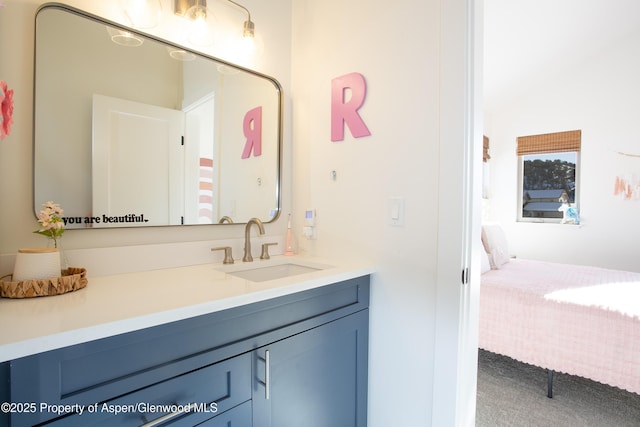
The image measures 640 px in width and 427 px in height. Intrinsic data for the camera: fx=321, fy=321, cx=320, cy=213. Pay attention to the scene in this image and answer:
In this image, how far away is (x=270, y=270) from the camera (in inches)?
62.7

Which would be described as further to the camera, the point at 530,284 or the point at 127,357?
the point at 530,284

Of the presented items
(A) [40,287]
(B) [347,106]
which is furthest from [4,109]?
(B) [347,106]

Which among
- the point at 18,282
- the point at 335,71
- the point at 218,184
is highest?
the point at 335,71

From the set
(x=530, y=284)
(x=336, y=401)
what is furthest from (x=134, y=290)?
(x=530, y=284)

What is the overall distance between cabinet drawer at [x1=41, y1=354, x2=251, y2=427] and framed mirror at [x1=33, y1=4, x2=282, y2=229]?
2.29 ft

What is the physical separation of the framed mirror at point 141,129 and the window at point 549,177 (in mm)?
3946

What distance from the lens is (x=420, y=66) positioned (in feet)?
4.18

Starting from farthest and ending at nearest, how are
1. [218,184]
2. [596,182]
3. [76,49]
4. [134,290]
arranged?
1. [596,182]
2. [218,184]
3. [76,49]
4. [134,290]

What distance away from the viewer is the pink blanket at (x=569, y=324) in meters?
1.75

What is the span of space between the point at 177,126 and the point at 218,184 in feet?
1.03

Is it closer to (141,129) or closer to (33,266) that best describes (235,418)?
(33,266)

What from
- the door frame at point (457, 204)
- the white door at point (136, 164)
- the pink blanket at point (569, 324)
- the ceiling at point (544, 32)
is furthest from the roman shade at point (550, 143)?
the white door at point (136, 164)

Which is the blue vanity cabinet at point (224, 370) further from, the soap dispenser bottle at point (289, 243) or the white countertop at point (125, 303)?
the soap dispenser bottle at point (289, 243)

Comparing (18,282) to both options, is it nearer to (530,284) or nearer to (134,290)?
(134,290)
